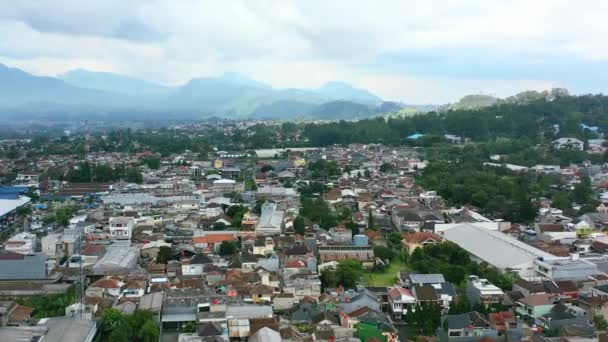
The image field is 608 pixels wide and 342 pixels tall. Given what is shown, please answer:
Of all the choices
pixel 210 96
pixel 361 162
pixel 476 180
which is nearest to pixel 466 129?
pixel 361 162

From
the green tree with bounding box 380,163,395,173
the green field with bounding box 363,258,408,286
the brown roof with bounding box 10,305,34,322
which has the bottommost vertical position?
the green field with bounding box 363,258,408,286


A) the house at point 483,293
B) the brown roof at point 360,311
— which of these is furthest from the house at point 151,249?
the house at point 483,293

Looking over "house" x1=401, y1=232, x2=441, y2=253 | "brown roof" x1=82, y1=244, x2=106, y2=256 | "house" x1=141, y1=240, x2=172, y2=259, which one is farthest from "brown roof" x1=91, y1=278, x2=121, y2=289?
"house" x1=401, y1=232, x2=441, y2=253

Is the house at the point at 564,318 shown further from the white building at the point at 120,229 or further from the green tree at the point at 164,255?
the white building at the point at 120,229

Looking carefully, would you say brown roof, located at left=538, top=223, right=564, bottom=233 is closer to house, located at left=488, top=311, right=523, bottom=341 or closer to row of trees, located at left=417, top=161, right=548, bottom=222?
row of trees, located at left=417, top=161, right=548, bottom=222

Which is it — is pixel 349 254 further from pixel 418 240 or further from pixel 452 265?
pixel 452 265

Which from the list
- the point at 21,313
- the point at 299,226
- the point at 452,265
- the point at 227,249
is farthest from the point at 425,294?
the point at 21,313
